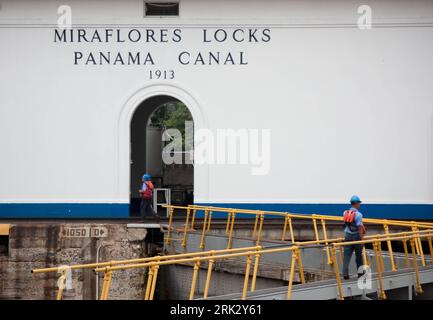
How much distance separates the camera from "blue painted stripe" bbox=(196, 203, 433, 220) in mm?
18469

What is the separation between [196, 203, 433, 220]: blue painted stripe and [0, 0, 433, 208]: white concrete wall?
0.34 meters

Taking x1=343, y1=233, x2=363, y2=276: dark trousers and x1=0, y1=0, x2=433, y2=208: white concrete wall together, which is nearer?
x1=343, y1=233, x2=363, y2=276: dark trousers

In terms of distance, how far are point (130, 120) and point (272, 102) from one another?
3.99 meters

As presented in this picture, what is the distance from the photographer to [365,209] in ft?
60.7

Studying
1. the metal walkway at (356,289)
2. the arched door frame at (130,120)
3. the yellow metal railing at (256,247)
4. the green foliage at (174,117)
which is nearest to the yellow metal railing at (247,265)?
the yellow metal railing at (256,247)

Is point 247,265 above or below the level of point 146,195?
below

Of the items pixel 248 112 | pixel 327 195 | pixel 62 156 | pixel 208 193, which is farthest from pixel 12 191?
pixel 327 195

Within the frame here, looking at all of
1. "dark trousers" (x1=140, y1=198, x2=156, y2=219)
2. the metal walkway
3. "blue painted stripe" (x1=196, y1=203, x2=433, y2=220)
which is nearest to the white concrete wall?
"blue painted stripe" (x1=196, y1=203, x2=433, y2=220)

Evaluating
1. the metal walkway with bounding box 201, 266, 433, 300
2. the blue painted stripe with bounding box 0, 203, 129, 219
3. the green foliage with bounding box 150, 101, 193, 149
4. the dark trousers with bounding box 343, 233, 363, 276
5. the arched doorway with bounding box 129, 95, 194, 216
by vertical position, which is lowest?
the metal walkway with bounding box 201, 266, 433, 300

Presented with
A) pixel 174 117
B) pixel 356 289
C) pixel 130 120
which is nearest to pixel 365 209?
pixel 130 120

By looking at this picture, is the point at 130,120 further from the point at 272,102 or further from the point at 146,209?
the point at 272,102

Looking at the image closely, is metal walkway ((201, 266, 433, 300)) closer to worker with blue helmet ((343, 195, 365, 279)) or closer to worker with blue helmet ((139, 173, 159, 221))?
worker with blue helmet ((343, 195, 365, 279))

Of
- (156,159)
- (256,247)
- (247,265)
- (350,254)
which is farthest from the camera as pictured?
(156,159)
